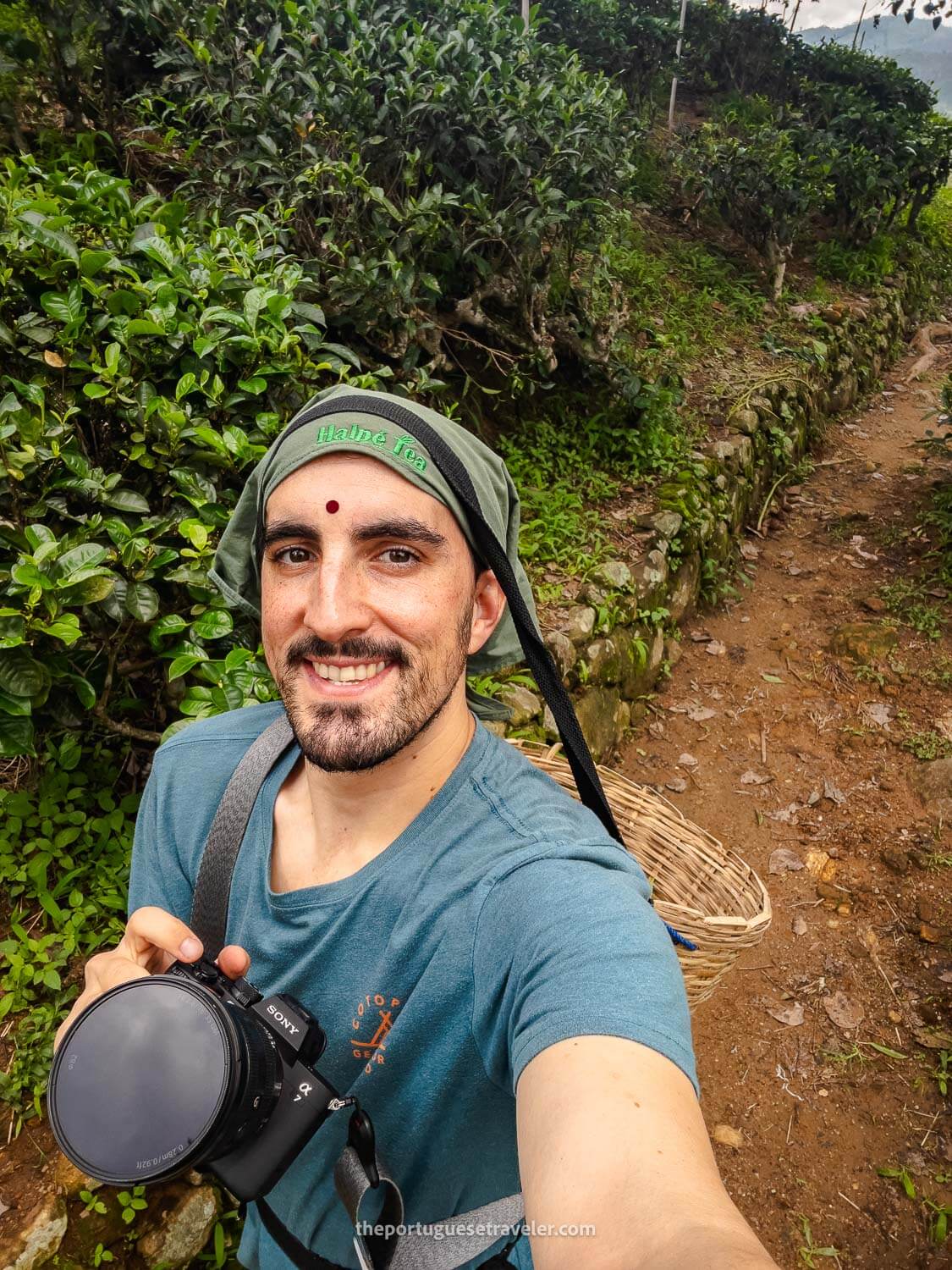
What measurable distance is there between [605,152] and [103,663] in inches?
174

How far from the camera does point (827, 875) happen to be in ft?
13.2

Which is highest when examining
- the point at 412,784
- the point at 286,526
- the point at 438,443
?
the point at 438,443

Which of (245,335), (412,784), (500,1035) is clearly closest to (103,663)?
(245,335)

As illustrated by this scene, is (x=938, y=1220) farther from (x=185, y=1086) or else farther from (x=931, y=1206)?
(x=185, y=1086)

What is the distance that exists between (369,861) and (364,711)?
0.31 m

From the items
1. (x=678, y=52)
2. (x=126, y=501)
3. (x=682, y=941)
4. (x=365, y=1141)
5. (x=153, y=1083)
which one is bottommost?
(x=682, y=941)

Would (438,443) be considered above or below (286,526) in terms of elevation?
above

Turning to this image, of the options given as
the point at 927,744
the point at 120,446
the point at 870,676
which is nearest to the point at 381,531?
the point at 120,446

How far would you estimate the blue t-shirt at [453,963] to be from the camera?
46.2 inches

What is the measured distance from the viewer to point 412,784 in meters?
1.59

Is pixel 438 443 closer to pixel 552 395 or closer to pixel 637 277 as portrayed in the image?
pixel 552 395

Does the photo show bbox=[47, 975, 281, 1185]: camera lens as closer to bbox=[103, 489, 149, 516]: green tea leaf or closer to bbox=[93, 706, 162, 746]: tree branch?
bbox=[93, 706, 162, 746]: tree branch

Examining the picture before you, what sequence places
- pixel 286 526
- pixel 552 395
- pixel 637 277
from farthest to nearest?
1. pixel 637 277
2. pixel 552 395
3. pixel 286 526

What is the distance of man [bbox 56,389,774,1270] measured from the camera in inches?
42.5
